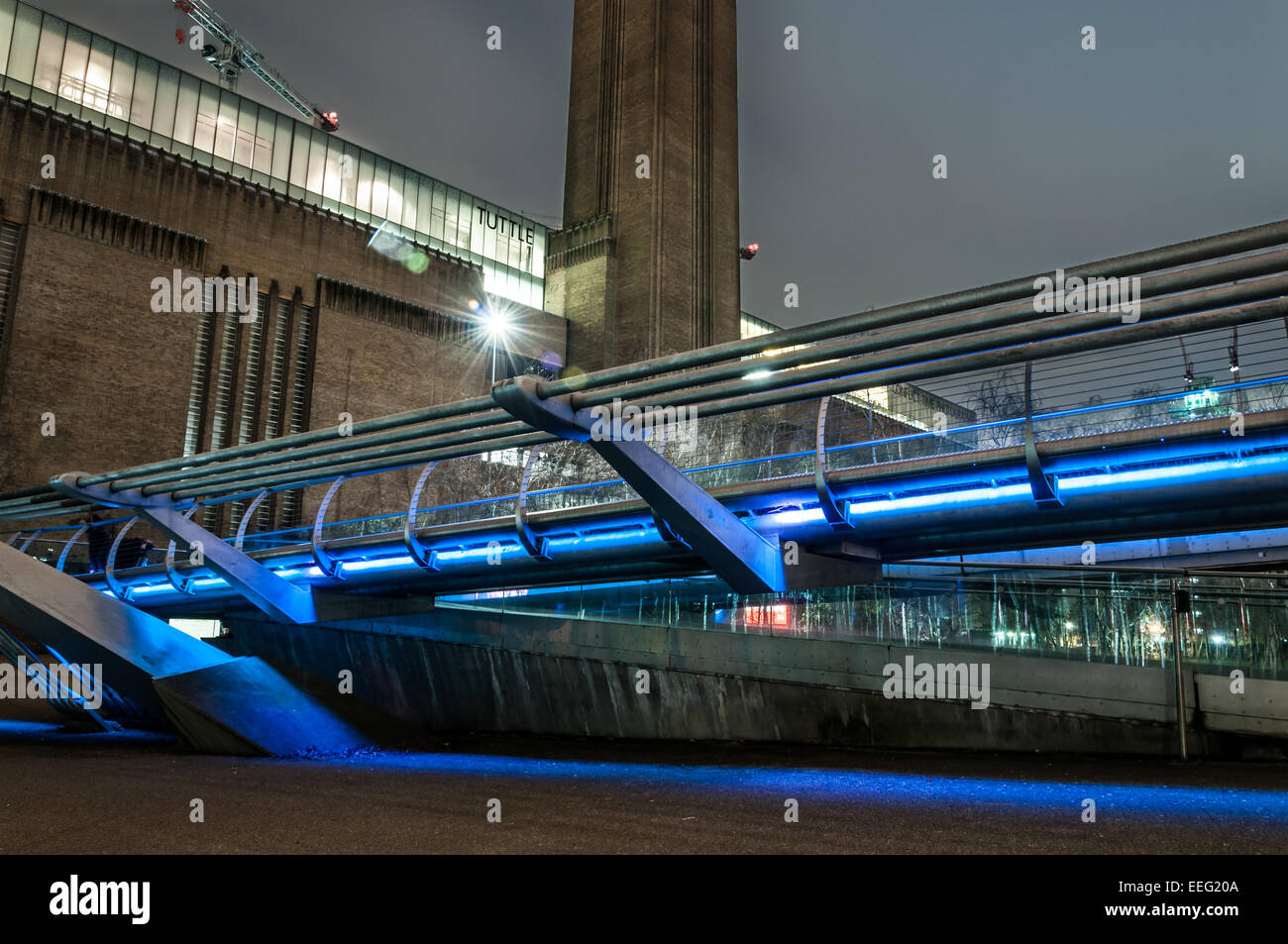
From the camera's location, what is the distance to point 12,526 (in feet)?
95.0

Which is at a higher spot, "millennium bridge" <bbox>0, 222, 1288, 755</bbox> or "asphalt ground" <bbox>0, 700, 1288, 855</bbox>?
"millennium bridge" <bbox>0, 222, 1288, 755</bbox>

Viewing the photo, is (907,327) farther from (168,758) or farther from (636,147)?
(636,147)

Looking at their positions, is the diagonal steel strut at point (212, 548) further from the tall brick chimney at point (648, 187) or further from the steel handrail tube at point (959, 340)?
the tall brick chimney at point (648, 187)

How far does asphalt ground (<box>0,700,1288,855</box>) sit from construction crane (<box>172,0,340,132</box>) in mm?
60578

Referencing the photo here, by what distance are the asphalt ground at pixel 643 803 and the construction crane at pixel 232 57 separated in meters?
60.6

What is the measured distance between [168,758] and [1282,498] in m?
14.9

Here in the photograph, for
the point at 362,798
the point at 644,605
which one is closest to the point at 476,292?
the point at 644,605

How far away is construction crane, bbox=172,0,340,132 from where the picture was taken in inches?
2645
